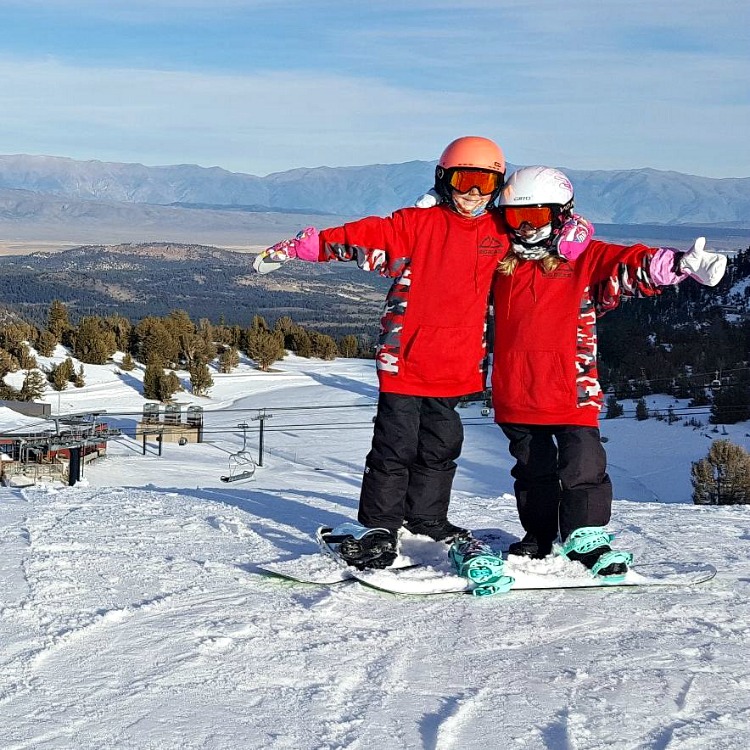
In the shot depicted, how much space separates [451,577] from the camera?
11.8ft

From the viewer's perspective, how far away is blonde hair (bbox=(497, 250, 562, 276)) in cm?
377

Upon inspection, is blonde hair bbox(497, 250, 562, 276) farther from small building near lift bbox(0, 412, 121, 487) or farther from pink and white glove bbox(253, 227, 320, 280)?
small building near lift bbox(0, 412, 121, 487)

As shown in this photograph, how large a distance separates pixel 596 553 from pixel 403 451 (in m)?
0.80

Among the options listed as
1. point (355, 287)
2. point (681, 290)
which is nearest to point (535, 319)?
point (681, 290)

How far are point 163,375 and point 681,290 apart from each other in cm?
3319

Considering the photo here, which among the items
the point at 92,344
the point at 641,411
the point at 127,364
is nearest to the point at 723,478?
the point at 641,411

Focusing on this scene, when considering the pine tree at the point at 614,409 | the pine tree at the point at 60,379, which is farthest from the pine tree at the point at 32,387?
the pine tree at the point at 614,409

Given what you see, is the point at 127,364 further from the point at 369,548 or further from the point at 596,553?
the point at 596,553

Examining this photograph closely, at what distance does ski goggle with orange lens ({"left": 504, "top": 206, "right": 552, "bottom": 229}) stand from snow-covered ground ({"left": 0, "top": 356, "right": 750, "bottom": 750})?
134 centimetres

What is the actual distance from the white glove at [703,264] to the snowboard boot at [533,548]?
1.16 m

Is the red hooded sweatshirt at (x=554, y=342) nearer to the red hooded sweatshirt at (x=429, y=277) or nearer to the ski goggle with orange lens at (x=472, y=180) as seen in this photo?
the red hooded sweatshirt at (x=429, y=277)

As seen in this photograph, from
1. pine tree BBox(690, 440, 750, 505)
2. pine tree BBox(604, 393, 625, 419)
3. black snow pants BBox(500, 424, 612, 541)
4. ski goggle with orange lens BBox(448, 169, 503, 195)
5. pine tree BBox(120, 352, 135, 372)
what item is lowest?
pine tree BBox(604, 393, 625, 419)

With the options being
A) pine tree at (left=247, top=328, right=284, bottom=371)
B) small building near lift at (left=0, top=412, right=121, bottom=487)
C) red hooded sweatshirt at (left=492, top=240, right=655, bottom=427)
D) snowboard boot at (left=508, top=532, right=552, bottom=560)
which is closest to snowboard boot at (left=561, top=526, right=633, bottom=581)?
snowboard boot at (left=508, top=532, right=552, bottom=560)

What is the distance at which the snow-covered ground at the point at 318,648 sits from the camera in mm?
2385
